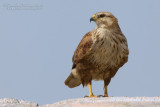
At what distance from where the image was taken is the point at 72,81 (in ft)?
34.9

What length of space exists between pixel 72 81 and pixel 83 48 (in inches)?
62.8

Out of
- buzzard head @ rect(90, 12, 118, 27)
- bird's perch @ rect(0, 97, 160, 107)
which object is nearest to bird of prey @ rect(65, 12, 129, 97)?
buzzard head @ rect(90, 12, 118, 27)

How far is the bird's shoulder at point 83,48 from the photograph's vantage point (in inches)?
361

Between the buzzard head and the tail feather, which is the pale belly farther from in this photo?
the tail feather

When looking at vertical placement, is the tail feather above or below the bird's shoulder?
below

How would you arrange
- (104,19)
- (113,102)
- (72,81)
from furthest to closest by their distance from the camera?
(72,81), (104,19), (113,102)

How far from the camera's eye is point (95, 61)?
9117mm

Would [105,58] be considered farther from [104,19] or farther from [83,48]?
[104,19]

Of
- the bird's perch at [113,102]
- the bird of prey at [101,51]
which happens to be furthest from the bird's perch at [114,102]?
the bird of prey at [101,51]

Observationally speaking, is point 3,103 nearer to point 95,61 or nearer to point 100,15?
point 95,61

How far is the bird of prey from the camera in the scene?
358 inches

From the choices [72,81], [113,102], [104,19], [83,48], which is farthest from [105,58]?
[72,81]

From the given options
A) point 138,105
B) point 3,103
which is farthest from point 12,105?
point 138,105

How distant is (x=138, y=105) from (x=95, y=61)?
1575mm
